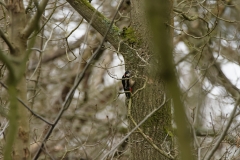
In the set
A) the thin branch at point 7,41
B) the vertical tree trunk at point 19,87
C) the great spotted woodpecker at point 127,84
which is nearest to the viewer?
the thin branch at point 7,41

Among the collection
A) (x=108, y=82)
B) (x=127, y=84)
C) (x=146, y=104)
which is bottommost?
(x=146, y=104)

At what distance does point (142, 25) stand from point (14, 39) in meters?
2.00

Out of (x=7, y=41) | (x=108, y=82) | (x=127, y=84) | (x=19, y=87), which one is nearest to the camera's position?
(x=7, y=41)

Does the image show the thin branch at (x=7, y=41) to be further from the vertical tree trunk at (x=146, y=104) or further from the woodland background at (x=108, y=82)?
the vertical tree trunk at (x=146, y=104)

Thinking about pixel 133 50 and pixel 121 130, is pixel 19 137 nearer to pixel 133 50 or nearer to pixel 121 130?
pixel 133 50

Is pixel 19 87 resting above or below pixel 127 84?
below

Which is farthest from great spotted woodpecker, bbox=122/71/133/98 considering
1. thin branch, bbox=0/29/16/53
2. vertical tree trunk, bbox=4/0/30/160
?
thin branch, bbox=0/29/16/53

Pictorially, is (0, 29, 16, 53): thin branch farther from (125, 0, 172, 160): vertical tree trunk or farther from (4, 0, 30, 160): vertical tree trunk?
(125, 0, 172, 160): vertical tree trunk

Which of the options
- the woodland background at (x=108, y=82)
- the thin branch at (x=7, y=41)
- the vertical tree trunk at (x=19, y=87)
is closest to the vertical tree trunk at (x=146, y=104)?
the woodland background at (x=108, y=82)

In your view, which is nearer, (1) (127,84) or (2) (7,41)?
(2) (7,41)

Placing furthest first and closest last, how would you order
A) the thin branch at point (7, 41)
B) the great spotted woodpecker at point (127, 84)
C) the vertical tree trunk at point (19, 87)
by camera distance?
the great spotted woodpecker at point (127, 84), the vertical tree trunk at point (19, 87), the thin branch at point (7, 41)

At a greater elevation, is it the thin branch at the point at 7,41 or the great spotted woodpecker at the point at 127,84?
the great spotted woodpecker at the point at 127,84

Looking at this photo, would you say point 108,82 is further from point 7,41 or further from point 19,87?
point 7,41

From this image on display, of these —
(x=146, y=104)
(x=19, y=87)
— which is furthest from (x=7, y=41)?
(x=146, y=104)
